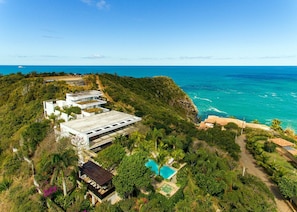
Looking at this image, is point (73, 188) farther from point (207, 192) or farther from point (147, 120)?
point (147, 120)

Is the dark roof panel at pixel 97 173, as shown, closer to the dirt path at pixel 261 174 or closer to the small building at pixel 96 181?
the small building at pixel 96 181

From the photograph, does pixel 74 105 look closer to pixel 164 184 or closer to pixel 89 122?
pixel 89 122

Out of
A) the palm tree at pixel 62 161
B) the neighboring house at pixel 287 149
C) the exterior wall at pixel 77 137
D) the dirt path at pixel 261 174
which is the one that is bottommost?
the dirt path at pixel 261 174

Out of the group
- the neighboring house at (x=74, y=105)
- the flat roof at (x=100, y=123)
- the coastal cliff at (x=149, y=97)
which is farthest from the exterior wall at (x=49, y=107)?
the coastal cliff at (x=149, y=97)

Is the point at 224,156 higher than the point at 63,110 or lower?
lower

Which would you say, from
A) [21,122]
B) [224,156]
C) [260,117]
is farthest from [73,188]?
[260,117]
